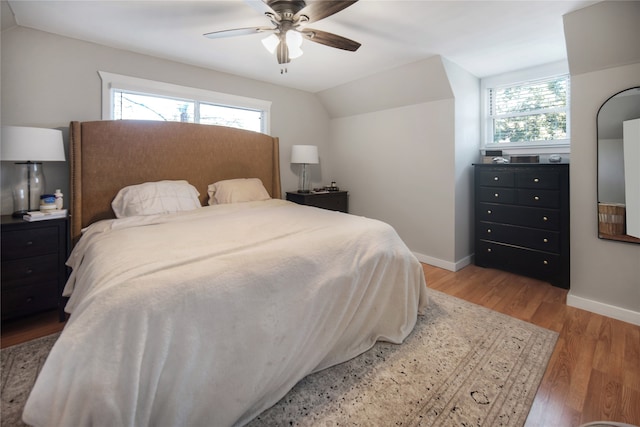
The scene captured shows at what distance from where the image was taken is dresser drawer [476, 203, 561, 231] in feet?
9.86

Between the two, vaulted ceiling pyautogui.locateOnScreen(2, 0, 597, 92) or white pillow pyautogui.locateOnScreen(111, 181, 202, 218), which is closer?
vaulted ceiling pyautogui.locateOnScreen(2, 0, 597, 92)

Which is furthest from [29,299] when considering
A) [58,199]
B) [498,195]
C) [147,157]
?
[498,195]

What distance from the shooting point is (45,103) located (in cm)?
244

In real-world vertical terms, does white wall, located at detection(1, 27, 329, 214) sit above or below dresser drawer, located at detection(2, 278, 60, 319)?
above

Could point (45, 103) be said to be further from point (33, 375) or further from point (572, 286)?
point (572, 286)

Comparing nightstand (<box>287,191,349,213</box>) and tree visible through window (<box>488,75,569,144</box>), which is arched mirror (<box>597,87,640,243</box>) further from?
nightstand (<box>287,191,349,213</box>)

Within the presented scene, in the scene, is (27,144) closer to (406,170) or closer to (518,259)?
(406,170)

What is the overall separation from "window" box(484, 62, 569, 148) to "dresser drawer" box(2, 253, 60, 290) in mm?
4683

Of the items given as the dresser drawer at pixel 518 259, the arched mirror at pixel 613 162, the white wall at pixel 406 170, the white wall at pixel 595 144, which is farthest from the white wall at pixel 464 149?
the arched mirror at pixel 613 162

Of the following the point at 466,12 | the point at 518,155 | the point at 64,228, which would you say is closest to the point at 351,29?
the point at 466,12

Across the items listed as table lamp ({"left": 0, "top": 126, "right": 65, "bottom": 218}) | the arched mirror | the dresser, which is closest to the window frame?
the dresser

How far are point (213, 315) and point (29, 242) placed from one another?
72.1 inches

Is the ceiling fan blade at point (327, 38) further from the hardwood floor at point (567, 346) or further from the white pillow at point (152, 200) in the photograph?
the hardwood floor at point (567, 346)

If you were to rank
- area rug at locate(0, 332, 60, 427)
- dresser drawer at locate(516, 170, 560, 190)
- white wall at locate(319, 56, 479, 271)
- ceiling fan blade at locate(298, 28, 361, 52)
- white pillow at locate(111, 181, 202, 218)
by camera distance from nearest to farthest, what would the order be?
area rug at locate(0, 332, 60, 427)
ceiling fan blade at locate(298, 28, 361, 52)
white pillow at locate(111, 181, 202, 218)
dresser drawer at locate(516, 170, 560, 190)
white wall at locate(319, 56, 479, 271)
